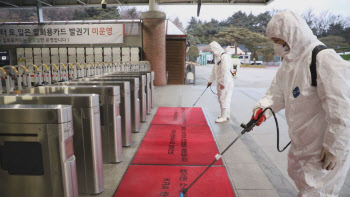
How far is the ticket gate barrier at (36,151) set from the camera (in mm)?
1474

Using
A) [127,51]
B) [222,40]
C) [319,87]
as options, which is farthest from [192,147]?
[222,40]

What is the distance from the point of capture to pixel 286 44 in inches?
65.4

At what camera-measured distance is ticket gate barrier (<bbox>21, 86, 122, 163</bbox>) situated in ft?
8.86

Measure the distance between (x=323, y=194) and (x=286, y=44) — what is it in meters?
0.97

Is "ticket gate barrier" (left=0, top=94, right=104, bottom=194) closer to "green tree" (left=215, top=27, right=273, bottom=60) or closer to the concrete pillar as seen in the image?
the concrete pillar

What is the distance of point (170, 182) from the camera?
2.40m

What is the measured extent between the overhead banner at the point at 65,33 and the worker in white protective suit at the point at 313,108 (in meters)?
9.40

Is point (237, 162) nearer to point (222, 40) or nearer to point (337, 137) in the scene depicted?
point (337, 137)

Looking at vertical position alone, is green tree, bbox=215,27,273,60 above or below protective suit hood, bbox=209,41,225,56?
above

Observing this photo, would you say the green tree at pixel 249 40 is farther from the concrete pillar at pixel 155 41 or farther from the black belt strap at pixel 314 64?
the black belt strap at pixel 314 64

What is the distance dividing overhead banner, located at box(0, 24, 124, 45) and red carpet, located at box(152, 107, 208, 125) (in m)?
5.63

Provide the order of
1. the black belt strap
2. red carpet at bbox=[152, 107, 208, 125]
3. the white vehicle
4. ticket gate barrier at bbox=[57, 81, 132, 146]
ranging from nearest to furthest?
the black belt strap < ticket gate barrier at bbox=[57, 81, 132, 146] < red carpet at bbox=[152, 107, 208, 125] < the white vehicle

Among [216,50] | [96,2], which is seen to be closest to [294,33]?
[216,50]

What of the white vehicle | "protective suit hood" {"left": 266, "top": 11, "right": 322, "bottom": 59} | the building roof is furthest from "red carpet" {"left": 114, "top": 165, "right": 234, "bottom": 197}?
the white vehicle
